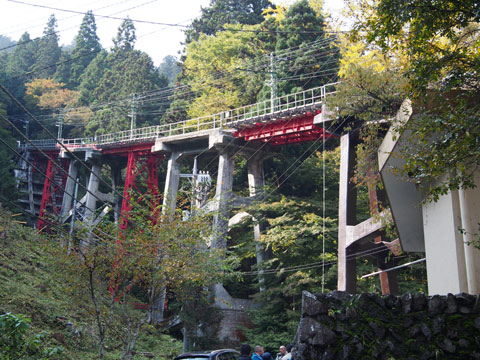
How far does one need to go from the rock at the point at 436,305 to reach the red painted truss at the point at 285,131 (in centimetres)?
1615

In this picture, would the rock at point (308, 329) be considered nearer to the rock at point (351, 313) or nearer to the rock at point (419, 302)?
the rock at point (351, 313)

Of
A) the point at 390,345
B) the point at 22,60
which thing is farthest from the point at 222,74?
the point at 22,60

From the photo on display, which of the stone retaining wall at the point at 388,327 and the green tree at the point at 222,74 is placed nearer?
the stone retaining wall at the point at 388,327

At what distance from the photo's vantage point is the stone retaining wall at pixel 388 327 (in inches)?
276

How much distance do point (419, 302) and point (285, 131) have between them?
63.4 ft

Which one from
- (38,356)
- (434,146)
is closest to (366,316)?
(434,146)

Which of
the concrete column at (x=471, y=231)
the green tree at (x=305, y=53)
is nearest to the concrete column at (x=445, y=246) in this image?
the concrete column at (x=471, y=231)

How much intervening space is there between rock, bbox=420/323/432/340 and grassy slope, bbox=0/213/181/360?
28.5 feet

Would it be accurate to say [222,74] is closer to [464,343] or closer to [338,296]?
[338,296]

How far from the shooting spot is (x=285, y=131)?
2614 centimetres

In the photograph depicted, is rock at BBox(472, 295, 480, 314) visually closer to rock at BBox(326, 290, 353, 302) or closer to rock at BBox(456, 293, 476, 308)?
rock at BBox(456, 293, 476, 308)

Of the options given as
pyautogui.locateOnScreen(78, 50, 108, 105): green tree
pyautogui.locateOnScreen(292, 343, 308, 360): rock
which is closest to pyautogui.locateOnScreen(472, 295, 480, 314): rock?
pyautogui.locateOnScreen(292, 343, 308, 360): rock

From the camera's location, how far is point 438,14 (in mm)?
8789

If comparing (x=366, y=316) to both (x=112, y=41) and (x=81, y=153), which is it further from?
(x=112, y=41)
